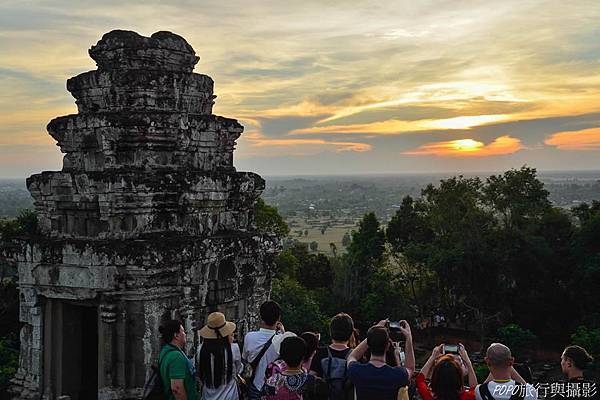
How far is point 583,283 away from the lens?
26.8 m

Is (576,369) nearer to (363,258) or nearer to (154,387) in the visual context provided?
(154,387)

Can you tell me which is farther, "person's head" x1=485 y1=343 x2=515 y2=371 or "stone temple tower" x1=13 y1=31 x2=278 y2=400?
"stone temple tower" x1=13 y1=31 x2=278 y2=400

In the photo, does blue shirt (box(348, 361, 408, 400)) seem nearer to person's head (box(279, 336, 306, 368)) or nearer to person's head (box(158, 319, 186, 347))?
person's head (box(279, 336, 306, 368))

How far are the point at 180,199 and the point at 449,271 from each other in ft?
73.2

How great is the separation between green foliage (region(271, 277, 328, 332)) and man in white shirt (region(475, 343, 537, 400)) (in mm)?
21740

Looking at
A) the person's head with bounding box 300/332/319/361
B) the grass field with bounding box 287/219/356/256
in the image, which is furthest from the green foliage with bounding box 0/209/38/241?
the grass field with bounding box 287/219/356/256

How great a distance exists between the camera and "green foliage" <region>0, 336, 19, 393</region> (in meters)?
14.7

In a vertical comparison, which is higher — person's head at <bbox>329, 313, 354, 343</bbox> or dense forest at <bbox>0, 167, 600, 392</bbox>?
person's head at <bbox>329, 313, 354, 343</bbox>

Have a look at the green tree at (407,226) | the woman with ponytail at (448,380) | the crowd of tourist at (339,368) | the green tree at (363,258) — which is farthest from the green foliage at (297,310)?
the woman with ponytail at (448,380)

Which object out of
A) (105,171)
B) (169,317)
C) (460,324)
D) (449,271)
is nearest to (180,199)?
(105,171)

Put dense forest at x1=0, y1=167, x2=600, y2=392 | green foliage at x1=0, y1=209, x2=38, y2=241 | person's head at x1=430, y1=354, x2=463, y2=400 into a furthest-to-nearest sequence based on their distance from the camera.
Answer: dense forest at x1=0, y1=167, x2=600, y2=392 < green foliage at x1=0, y1=209, x2=38, y2=241 < person's head at x1=430, y1=354, x2=463, y2=400

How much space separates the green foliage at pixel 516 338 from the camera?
2425 centimetres

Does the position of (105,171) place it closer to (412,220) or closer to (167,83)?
(167,83)

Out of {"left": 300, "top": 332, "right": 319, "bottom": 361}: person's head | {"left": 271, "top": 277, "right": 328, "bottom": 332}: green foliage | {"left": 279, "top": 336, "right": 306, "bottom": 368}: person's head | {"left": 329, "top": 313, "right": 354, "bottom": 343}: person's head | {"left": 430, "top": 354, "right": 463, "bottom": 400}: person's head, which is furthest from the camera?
{"left": 271, "top": 277, "right": 328, "bottom": 332}: green foliage
